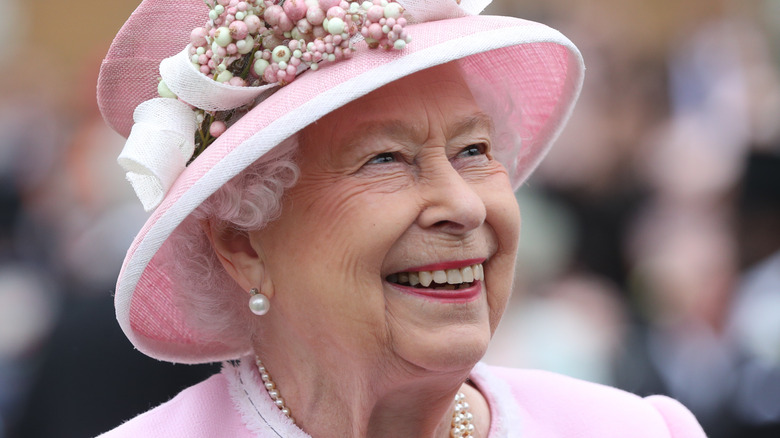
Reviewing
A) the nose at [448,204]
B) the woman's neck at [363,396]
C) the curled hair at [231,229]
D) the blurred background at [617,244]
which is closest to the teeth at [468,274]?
the nose at [448,204]

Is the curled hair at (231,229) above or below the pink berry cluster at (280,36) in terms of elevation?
below

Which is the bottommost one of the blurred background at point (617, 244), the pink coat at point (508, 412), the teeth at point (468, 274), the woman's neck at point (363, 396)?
the blurred background at point (617, 244)

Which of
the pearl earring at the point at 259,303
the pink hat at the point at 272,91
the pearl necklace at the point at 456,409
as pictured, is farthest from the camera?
the pearl necklace at the point at 456,409

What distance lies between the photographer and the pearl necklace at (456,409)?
246cm

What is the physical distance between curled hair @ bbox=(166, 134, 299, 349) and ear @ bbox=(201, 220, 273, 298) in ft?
0.05

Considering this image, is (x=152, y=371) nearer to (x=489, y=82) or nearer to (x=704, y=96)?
(x=489, y=82)

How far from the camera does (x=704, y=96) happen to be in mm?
6188

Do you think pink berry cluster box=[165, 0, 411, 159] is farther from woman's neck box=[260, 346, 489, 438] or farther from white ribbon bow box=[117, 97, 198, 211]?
woman's neck box=[260, 346, 489, 438]

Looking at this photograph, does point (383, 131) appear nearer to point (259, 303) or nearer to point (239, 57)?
point (239, 57)

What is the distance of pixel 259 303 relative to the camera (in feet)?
7.61

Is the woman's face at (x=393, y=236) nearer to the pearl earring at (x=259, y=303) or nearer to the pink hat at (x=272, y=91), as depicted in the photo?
the pearl earring at (x=259, y=303)

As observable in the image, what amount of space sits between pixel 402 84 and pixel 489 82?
1.52 feet

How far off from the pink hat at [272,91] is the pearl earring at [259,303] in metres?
0.25

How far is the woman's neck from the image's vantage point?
2.25m
